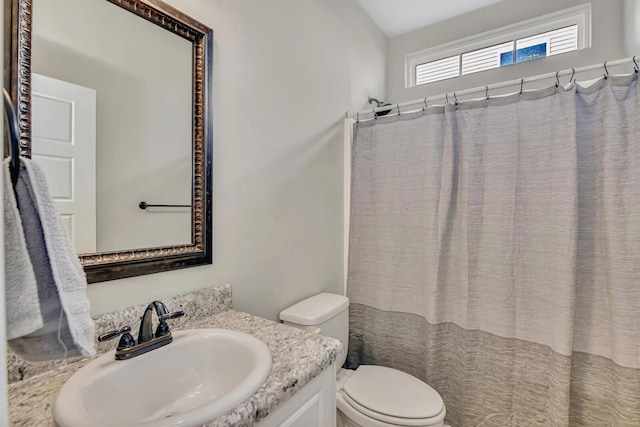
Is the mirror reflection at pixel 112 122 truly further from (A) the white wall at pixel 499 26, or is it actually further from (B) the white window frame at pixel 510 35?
(B) the white window frame at pixel 510 35

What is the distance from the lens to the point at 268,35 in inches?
58.8

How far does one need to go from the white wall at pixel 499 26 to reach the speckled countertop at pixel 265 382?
6.56 feet

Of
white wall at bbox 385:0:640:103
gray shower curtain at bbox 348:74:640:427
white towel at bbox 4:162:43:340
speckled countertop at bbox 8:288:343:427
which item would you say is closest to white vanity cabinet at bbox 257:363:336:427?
speckled countertop at bbox 8:288:343:427

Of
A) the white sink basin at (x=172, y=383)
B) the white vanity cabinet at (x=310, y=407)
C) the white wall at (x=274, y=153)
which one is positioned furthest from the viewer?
the white wall at (x=274, y=153)

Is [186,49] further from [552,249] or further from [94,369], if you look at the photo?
[552,249]

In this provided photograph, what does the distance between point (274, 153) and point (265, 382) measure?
105cm

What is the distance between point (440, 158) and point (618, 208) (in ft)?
2.64

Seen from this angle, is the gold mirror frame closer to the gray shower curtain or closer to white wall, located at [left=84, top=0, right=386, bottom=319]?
white wall, located at [left=84, top=0, right=386, bottom=319]

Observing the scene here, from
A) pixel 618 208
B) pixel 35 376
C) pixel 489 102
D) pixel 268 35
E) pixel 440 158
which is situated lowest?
pixel 35 376

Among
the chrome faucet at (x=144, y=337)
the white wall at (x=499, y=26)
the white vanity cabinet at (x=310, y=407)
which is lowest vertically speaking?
the white vanity cabinet at (x=310, y=407)

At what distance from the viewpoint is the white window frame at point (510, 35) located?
2.00m

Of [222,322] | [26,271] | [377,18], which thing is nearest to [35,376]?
[222,322]

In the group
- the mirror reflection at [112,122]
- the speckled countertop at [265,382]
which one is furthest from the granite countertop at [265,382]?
the mirror reflection at [112,122]

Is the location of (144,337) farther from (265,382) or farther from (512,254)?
(512,254)
